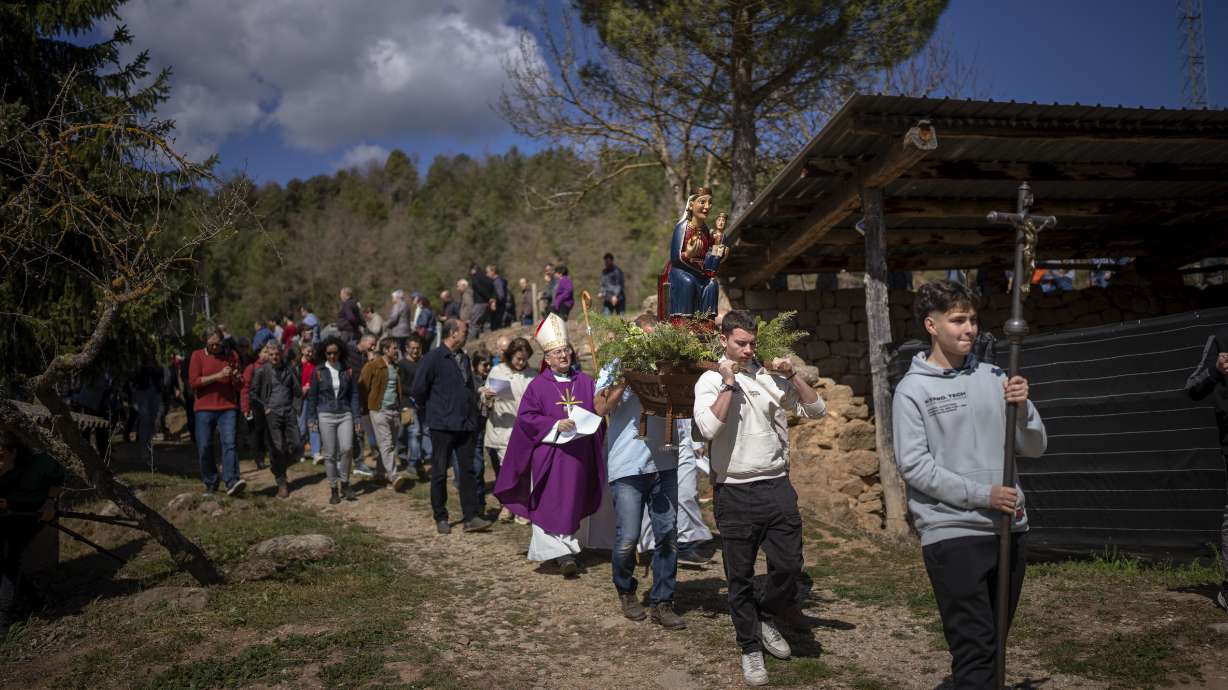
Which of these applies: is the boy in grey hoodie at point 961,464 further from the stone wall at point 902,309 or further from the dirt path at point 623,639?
the stone wall at point 902,309

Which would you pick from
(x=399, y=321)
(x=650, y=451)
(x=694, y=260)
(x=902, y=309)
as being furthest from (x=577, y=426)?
(x=399, y=321)

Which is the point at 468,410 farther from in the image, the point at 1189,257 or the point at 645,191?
the point at 645,191

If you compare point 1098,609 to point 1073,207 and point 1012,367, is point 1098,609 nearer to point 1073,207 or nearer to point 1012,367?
point 1012,367

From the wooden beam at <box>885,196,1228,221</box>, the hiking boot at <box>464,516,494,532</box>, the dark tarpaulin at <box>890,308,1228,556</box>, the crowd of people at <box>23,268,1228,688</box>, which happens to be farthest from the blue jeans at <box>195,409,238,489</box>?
the wooden beam at <box>885,196,1228,221</box>

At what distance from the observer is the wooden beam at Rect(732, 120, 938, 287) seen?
723 centimetres

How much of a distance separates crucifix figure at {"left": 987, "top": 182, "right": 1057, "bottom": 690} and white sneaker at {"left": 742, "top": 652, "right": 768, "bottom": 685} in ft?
4.59

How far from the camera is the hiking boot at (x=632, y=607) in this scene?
19.1 ft

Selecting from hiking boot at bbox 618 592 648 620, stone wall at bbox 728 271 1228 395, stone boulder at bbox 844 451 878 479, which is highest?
stone wall at bbox 728 271 1228 395

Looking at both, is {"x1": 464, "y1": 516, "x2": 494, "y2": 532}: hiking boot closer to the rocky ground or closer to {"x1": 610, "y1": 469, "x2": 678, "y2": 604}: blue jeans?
the rocky ground

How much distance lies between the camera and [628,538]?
5.69 meters

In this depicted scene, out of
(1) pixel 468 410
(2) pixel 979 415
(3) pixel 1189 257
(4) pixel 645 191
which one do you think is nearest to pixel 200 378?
(1) pixel 468 410

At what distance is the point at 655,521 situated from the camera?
5.73 m

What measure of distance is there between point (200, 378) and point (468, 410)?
3.18 metres

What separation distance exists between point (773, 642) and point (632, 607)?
1.26 m
